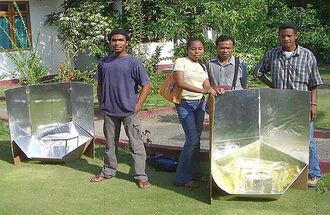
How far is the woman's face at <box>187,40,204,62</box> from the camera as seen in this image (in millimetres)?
5023

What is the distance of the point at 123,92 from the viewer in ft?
17.3

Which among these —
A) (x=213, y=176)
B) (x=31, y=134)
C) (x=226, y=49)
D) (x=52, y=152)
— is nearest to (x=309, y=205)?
(x=213, y=176)

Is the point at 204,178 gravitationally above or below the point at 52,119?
below

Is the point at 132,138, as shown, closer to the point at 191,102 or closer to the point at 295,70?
the point at 191,102

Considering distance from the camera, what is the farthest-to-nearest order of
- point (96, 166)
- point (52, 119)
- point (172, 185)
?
1. point (52, 119)
2. point (96, 166)
3. point (172, 185)

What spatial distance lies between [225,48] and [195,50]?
0.31 m

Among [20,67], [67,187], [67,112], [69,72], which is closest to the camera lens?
[67,187]

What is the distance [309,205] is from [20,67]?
6.52 meters

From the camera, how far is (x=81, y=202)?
5.03 meters

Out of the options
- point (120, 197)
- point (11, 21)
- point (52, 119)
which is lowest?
point (120, 197)

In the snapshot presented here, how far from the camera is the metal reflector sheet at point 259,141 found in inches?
191

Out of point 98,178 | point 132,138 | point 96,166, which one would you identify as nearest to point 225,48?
point 132,138

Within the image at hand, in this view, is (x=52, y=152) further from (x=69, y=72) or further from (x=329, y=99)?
(x=329, y=99)

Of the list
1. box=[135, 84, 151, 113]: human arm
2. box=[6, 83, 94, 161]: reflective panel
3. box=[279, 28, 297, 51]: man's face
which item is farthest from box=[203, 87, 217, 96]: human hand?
box=[6, 83, 94, 161]: reflective panel
